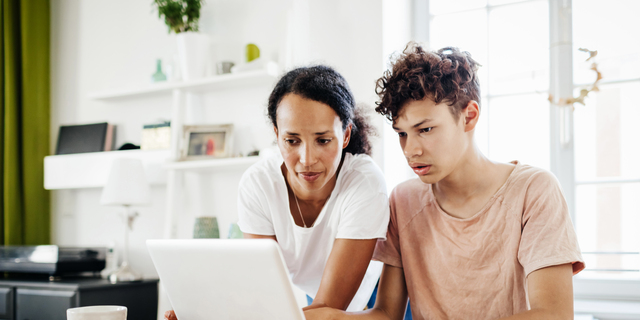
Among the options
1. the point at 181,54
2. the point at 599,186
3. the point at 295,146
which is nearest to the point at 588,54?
the point at 599,186

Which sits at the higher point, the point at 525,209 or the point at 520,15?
the point at 520,15

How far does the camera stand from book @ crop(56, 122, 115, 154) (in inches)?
112

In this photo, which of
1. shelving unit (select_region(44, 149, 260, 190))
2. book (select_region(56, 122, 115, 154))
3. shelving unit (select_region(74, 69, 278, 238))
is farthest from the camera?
book (select_region(56, 122, 115, 154))

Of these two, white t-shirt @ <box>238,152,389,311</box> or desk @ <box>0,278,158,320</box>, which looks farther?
desk @ <box>0,278,158,320</box>

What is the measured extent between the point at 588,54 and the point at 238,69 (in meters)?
1.46

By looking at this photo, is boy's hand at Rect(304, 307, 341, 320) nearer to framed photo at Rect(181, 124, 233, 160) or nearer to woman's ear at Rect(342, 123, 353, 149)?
woman's ear at Rect(342, 123, 353, 149)

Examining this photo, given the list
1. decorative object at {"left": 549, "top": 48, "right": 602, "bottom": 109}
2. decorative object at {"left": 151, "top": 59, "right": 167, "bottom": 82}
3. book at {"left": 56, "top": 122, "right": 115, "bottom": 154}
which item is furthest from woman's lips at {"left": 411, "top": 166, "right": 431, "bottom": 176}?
book at {"left": 56, "top": 122, "right": 115, "bottom": 154}

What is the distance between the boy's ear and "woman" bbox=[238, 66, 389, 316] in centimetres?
25

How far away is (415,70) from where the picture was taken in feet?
3.41

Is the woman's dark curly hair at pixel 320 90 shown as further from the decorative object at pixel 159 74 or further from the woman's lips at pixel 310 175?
the decorative object at pixel 159 74

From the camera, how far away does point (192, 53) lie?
2.47 m

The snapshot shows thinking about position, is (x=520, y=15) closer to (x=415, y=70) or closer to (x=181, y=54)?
(x=415, y=70)

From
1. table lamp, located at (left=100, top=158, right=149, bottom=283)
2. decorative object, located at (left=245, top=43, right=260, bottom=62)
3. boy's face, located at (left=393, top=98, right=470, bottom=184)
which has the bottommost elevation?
table lamp, located at (left=100, top=158, right=149, bottom=283)

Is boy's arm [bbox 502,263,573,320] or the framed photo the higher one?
the framed photo
